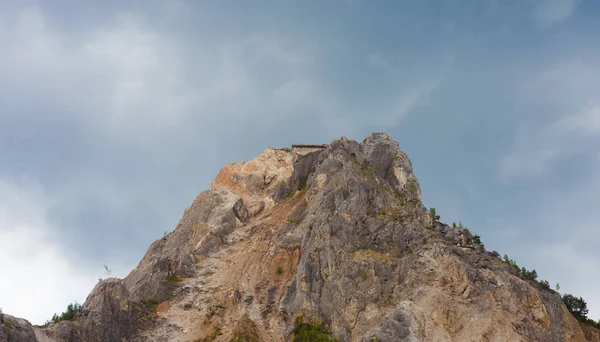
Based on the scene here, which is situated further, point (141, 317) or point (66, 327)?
point (141, 317)

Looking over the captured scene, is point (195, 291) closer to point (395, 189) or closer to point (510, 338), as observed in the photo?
point (395, 189)

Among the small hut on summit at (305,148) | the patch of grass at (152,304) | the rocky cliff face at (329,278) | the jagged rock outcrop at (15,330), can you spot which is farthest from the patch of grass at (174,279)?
the small hut on summit at (305,148)

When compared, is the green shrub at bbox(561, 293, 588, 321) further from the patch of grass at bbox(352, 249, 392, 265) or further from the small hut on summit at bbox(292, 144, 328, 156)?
the small hut on summit at bbox(292, 144, 328, 156)

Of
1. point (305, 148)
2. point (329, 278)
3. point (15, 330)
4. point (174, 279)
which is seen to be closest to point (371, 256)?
point (329, 278)

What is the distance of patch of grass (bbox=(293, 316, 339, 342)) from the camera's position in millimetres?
63812

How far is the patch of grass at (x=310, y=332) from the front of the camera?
63.8m

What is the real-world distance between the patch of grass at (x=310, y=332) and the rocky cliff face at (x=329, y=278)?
0.74 m

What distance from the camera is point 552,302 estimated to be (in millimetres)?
61500

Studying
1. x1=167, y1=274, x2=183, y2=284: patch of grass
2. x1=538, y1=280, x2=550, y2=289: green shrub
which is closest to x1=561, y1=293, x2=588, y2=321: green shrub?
x1=538, y1=280, x2=550, y2=289: green shrub

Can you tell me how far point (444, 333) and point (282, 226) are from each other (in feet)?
91.7

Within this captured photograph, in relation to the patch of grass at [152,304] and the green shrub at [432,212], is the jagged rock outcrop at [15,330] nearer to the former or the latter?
the patch of grass at [152,304]

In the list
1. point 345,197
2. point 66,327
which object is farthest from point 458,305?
point 66,327

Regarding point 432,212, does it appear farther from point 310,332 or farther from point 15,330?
point 15,330

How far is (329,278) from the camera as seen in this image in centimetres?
6788
